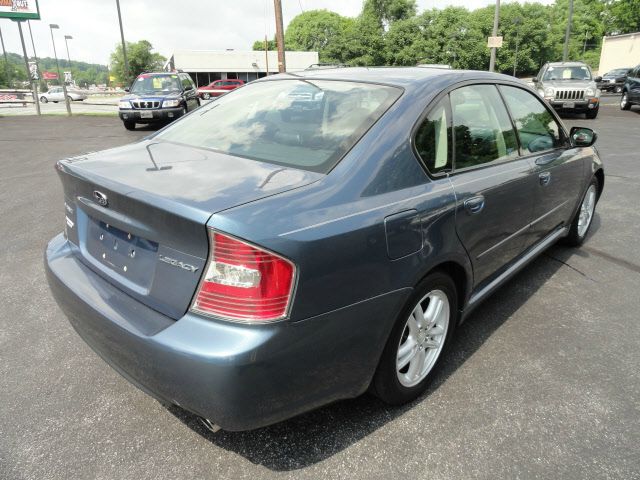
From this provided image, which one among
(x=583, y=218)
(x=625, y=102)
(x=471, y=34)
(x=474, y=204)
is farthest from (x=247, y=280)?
(x=471, y=34)

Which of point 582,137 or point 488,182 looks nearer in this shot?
point 488,182

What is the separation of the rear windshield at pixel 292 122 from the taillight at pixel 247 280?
1.81ft

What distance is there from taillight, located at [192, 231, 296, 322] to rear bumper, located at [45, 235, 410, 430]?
0.05 metres

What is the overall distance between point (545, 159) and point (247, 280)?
8.45 feet

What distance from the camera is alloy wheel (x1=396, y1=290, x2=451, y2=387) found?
7.55 feet

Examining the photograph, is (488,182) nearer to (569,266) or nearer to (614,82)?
(569,266)

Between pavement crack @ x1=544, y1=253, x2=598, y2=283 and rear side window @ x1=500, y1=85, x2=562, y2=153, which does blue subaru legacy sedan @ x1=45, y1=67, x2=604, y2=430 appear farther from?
pavement crack @ x1=544, y1=253, x2=598, y2=283

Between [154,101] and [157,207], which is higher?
[157,207]

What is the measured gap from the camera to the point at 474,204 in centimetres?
249

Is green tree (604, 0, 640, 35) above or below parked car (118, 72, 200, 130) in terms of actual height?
above

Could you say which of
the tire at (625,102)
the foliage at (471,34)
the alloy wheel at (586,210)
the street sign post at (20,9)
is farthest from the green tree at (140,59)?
the alloy wheel at (586,210)

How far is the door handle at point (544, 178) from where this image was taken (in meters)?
3.24

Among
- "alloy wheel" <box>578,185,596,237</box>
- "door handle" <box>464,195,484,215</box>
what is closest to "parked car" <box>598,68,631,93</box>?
"alloy wheel" <box>578,185,596,237</box>

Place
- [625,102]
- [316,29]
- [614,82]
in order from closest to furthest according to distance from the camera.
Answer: [625,102]
[614,82]
[316,29]
